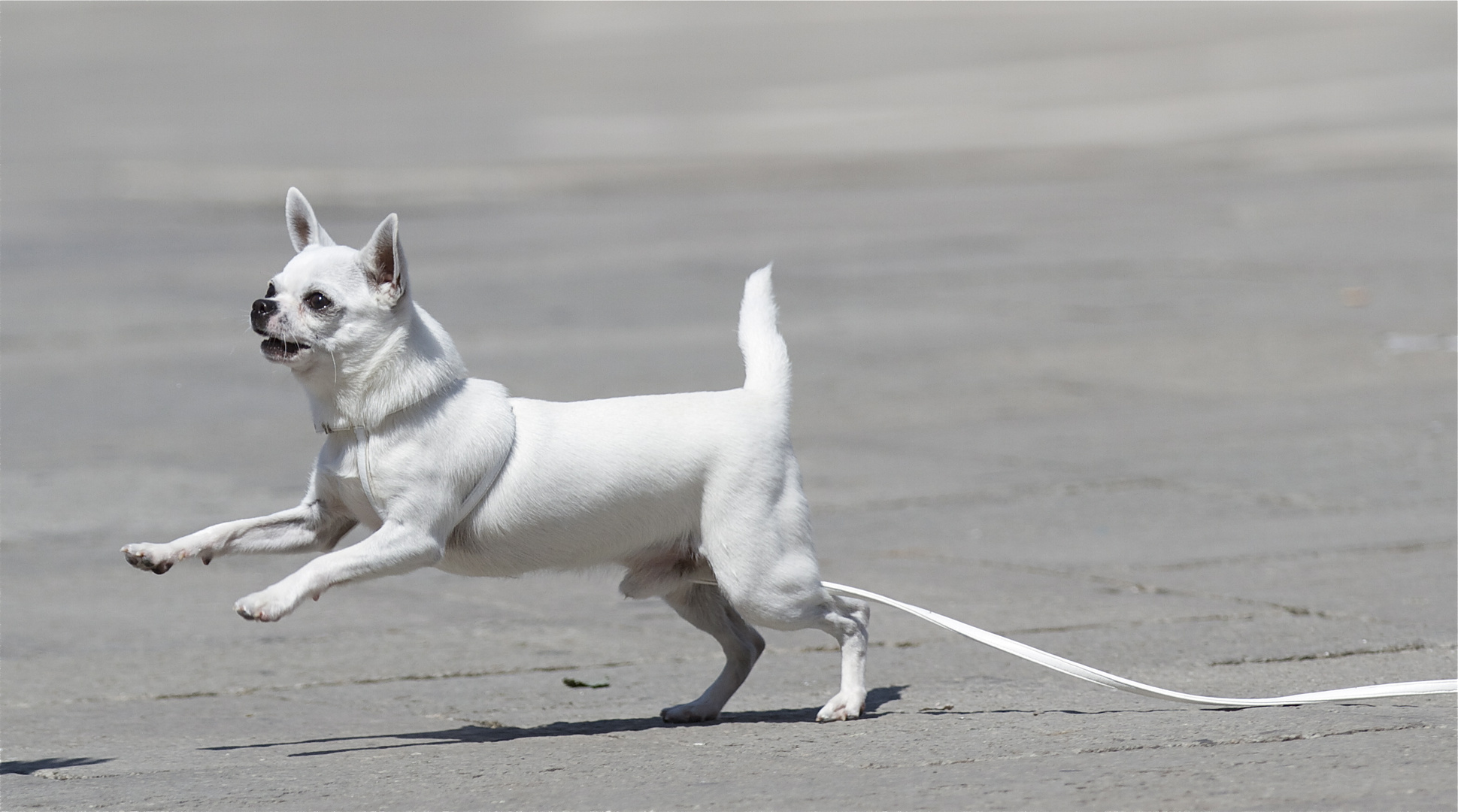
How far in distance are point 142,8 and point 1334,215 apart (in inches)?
2225

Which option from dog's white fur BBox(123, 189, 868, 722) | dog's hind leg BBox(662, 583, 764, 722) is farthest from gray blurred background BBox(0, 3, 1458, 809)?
dog's white fur BBox(123, 189, 868, 722)

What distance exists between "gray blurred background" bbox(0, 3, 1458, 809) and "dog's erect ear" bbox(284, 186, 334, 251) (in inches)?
53.0

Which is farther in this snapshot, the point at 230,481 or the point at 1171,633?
the point at 230,481

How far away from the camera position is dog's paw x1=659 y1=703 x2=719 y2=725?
580 cm

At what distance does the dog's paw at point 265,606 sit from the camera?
16.5 feet

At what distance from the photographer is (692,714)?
5.81m

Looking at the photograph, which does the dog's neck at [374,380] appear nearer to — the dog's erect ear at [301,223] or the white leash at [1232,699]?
the dog's erect ear at [301,223]

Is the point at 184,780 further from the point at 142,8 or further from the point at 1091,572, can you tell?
the point at 142,8

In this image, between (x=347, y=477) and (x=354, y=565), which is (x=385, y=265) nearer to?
(x=347, y=477)

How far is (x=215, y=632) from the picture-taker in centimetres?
720

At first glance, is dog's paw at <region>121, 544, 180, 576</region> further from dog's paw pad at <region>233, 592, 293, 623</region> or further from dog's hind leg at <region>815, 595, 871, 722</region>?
dog's hind leg at <region>815, 595, 871, 722</region>

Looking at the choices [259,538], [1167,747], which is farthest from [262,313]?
[1167,747]

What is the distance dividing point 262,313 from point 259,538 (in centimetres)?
66

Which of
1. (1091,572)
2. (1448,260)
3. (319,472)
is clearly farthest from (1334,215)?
(319,472)
